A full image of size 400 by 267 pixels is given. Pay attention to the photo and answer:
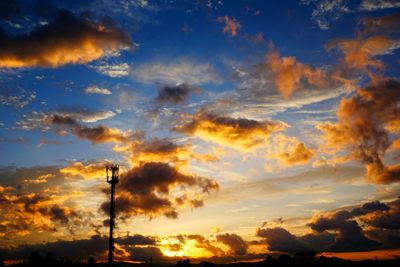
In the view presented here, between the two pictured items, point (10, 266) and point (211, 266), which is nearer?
point (10, 266)

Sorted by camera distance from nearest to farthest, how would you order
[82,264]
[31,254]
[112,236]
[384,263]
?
1. [112,236]
2. [82,264]
3. [31,254]
4. [384,263]

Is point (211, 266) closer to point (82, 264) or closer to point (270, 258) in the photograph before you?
point (270, 258)

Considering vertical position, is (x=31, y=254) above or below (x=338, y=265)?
above

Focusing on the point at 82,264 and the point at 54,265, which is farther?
the point at 82,264

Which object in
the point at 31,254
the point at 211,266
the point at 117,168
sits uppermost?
the point at 117,168

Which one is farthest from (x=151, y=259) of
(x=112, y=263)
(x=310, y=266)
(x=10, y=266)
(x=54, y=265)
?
(x=112, y=263)

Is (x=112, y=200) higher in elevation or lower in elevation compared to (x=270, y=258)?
higher

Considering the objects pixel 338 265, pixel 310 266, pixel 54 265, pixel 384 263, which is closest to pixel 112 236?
pixel 54 265

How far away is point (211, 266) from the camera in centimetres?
13162

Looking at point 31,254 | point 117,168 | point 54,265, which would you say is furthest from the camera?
point 31,254

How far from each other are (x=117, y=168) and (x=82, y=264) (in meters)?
32.7

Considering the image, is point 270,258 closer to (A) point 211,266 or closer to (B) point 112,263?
(A) point 211,266

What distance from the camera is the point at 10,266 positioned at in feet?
226

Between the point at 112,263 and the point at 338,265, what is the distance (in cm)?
6032
